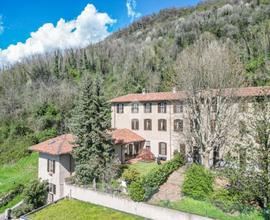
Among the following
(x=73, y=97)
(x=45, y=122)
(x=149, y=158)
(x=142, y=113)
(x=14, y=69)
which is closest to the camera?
(x=149, y=158)

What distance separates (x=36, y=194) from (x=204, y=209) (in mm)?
13854

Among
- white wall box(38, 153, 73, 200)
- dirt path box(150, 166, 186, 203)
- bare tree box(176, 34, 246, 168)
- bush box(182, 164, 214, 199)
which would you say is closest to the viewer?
bush box(182, 164, 214, 199)

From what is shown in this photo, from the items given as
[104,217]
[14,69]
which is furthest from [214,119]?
[14,69]

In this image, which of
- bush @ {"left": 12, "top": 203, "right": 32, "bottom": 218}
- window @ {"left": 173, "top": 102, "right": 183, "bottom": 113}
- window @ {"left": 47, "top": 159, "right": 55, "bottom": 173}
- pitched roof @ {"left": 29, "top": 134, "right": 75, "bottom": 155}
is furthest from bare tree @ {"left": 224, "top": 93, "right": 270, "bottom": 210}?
bush @ {"left": 12, "top": 203, "right": 32, "bottom": 218}

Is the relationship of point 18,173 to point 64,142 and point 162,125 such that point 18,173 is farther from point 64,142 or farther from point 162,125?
point 162,125

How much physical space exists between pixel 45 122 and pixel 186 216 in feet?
98.6

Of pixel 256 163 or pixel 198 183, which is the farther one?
pixel 198 183

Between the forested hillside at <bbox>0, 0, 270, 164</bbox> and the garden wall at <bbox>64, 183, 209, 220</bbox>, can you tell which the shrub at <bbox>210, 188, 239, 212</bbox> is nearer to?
the garden wall at <bbox>64, 183, 209, 220</bbox>

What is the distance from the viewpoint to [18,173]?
3192 centimetres

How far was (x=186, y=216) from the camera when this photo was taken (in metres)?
16.3

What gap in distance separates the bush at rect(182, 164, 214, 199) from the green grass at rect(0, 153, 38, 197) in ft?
57.0

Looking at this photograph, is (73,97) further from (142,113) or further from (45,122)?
(142,113)

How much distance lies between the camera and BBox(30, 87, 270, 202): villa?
24.0 m

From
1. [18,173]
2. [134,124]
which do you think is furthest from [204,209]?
[18,173]
